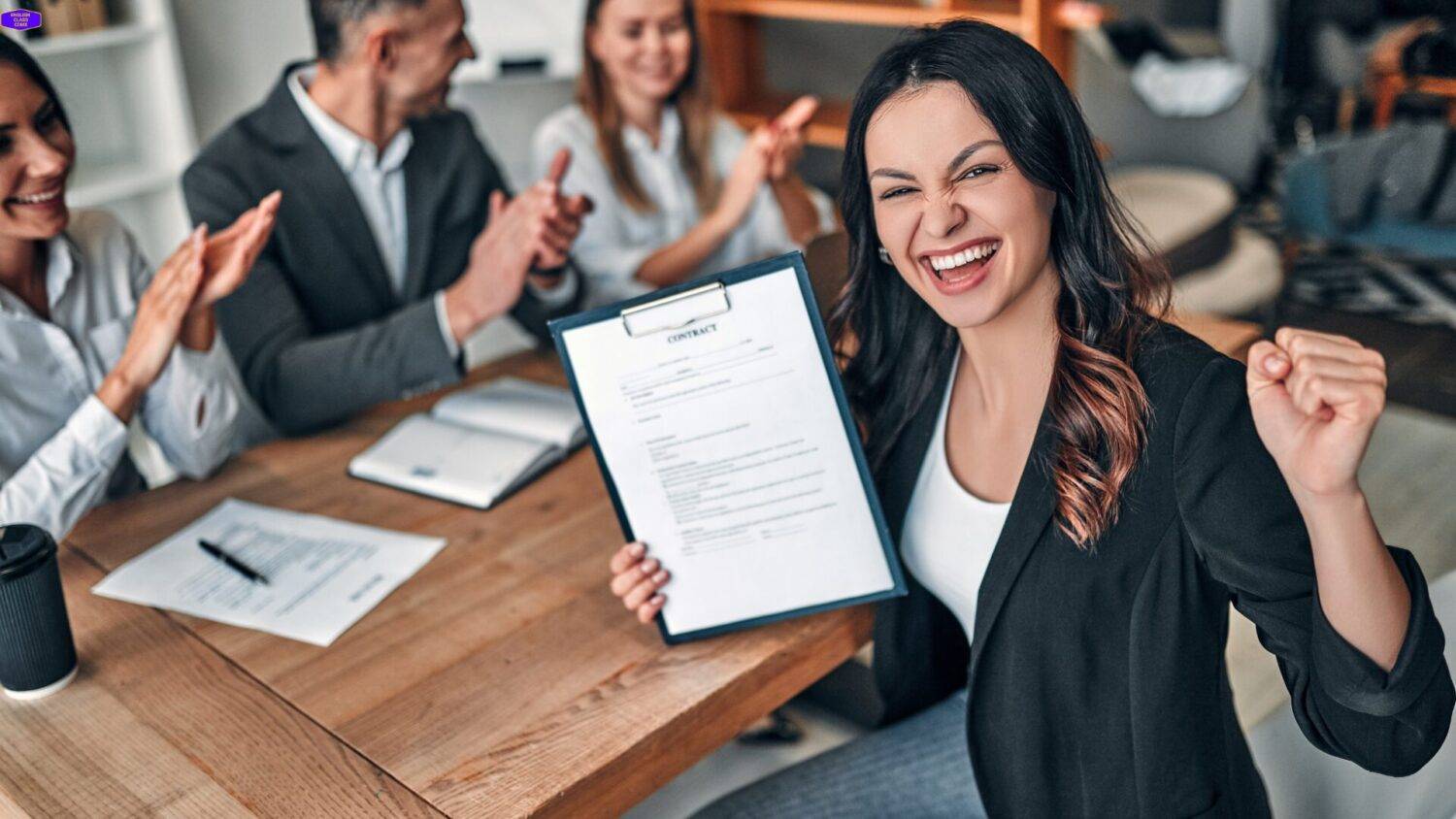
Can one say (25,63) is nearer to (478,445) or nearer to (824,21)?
(478,445)

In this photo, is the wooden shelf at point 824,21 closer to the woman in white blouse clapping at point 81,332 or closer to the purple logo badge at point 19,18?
the woman in white blouse clapping at point 81,332

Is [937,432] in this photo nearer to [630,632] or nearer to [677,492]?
[677,492]

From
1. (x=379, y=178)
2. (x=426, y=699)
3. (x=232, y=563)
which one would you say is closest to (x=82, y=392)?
(x=232, y=563)

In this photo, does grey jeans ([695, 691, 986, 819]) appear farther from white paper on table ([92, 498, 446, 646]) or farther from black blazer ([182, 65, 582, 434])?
black blazer ([182, 65, 582, 434])

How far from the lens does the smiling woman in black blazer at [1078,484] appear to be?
108 centimetres

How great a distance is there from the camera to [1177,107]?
16.1 feet

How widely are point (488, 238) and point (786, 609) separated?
87cm

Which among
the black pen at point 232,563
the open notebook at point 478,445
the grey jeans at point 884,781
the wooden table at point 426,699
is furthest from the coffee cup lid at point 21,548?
the grey jeans at point 884,781

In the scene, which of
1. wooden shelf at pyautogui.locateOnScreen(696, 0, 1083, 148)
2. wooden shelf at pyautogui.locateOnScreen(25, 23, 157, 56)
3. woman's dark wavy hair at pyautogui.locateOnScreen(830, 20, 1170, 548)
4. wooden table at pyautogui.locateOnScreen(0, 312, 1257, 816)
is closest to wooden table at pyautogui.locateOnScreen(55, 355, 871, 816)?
wooden table at pyautogui.locateOnScreen(0, 312, 1257, 816)

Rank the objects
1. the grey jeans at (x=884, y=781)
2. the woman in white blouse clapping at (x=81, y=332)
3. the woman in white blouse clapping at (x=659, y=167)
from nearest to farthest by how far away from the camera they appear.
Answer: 1. the grey jeans at (x=884, y=781)
2. the woman in white blouse clapping at (x=81, y=332)
3. the woman in white blouse clapping at (x=659, y=167)

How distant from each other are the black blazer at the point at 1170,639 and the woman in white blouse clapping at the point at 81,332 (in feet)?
3.24

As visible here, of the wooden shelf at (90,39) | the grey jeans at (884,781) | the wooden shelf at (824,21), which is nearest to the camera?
the grey jeans at (884,781)

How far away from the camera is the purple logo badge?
158 cm

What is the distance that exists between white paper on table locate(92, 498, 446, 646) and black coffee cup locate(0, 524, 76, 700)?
0.18 m
